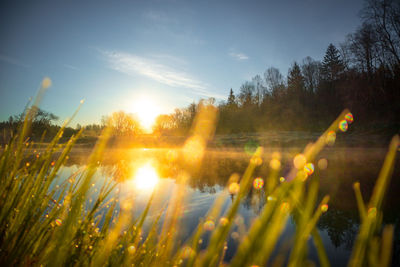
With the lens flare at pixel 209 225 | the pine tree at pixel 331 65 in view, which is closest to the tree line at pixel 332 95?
the pine tree at pixel 331 65

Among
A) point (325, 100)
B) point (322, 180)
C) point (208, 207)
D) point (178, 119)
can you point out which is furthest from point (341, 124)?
point (178, 119)

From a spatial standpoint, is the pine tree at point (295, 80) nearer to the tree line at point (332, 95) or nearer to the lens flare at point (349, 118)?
the tree line at point (332, 95)

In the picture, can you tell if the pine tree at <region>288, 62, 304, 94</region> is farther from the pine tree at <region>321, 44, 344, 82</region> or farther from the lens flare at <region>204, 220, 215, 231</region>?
the lens flare at <region>204, 220, 215, 231</region>

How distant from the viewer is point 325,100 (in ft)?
99.0

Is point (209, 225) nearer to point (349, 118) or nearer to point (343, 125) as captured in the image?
point (349, 118)

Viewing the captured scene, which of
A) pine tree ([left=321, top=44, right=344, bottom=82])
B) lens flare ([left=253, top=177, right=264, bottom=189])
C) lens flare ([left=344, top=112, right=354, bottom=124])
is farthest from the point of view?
pine tree ([left=321, top=44, right=344, bottom=82])

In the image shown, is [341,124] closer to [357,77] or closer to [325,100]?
[357,77]

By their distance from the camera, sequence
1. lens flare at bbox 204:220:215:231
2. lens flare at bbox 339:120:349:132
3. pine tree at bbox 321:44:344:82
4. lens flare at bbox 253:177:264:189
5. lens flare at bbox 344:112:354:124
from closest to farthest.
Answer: lens flare at bbox 204:220:215:231, lens flare at bbox 253:177:264:189, lens flare at bbox 344:112:354:124, lens flare at bbox 339:120:349:132, pine tree at bbox 321:44:344:82

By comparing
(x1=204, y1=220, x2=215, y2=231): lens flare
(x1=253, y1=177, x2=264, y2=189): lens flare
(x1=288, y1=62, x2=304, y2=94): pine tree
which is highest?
(x1=288, y1=62, x2=304, y2=94): pine tree

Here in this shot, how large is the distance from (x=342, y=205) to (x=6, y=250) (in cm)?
449

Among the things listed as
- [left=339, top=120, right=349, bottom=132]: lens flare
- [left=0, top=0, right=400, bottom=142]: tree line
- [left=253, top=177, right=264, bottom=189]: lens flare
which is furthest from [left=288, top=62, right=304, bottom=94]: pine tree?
[left=253, top=177, right=264, bottom=189]: lens flare

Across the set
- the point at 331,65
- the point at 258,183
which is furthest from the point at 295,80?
the point at 258,183

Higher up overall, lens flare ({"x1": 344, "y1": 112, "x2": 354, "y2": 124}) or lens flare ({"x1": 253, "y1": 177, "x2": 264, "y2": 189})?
lens flare ({"x1": 344, "y1": 112, "x2": 354, "y2": 124})

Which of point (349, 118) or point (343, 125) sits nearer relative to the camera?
point (349, 118)
